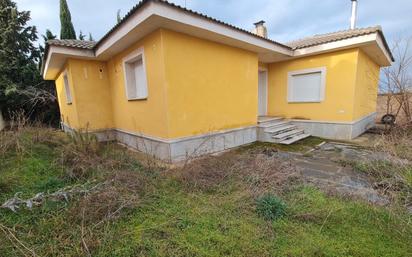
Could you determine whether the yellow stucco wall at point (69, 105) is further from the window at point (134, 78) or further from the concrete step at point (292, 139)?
the concrete step at point (292, 139)

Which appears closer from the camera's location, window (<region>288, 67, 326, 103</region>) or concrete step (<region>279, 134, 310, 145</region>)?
concrete step (<region>279, 134, 310, 145</region>)

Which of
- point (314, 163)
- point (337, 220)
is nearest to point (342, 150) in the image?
point (314, 163)

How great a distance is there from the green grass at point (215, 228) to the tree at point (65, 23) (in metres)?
14.2

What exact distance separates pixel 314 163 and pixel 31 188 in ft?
19.1

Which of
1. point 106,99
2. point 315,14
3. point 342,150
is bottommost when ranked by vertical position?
point 342,150

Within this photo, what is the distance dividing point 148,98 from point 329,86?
6.76 meters

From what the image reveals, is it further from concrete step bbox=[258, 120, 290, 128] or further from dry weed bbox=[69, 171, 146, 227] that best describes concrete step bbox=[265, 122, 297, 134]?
dry weed bbox=[69, 171, 146, 227]

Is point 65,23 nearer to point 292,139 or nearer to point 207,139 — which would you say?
point 207,139

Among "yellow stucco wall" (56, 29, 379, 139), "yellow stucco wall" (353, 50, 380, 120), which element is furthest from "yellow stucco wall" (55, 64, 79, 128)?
"yellow stucco wall" (353, 50, 380, 120)

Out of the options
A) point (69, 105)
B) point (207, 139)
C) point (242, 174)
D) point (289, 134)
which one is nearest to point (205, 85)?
point (207, 139)

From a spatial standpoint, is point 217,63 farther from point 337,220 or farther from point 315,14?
point 315,14

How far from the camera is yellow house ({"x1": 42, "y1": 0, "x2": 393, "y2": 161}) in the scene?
4770 millimetres

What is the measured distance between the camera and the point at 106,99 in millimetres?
7719

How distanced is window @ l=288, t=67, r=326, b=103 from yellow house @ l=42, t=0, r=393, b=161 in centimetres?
4
